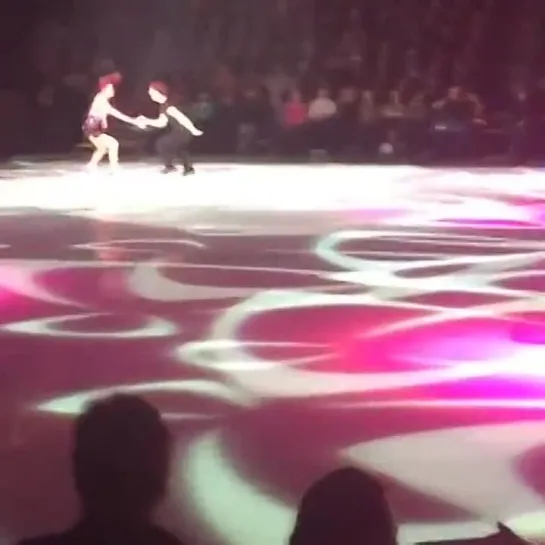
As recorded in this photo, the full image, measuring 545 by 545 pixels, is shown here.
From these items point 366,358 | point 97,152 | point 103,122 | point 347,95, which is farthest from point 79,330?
point 347,95

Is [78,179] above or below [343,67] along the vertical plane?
below

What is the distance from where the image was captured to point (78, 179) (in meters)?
6.37

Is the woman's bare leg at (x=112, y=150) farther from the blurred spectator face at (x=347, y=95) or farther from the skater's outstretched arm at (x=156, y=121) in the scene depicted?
the blurred spectator face at (x=347, y=95)

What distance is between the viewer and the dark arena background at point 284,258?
192 centimetres

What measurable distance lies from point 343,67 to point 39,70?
1894 millimetres

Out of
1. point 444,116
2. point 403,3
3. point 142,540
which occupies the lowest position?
point 142,540

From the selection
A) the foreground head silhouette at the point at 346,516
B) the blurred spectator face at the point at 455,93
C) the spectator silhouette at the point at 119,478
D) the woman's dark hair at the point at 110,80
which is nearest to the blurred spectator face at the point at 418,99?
the blurred spectator face at the point at 455,93

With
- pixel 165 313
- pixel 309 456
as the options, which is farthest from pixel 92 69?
pixel 309 456

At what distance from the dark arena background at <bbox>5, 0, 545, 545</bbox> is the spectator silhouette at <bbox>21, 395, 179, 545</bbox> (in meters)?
0.03

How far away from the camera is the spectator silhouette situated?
5.64 ft

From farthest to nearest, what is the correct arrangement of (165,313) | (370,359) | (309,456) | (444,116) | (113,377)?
(444,116), (165,313), (370,359), (113,377), (309,456)

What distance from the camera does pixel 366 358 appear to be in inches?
98.7

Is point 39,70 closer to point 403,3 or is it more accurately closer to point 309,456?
point 403,3

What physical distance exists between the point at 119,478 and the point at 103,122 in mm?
4475
